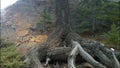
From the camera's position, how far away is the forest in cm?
634

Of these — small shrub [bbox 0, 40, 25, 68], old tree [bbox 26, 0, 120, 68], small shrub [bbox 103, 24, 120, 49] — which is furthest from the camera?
small shrub [bbox 103, 24, 120, 49]

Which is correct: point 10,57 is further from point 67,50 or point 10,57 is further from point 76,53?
point 76,53

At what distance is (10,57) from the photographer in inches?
248

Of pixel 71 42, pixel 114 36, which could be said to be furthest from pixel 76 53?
pixel 114 36

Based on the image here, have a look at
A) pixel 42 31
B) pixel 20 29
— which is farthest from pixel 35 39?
pixel 20 29

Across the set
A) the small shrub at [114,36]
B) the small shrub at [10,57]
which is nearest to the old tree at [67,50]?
the small shrub at [10,57]

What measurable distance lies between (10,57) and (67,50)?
65.1 inches

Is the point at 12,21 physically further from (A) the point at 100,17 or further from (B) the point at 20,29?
(A) the point at 100,17

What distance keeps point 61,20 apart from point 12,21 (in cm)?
366

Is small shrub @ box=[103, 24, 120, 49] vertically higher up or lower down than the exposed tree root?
higher up

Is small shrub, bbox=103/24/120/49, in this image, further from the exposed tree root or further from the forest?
the exposed tree root

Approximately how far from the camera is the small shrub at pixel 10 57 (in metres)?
5.84

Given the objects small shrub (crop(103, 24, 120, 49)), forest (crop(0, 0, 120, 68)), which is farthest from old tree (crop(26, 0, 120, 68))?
small shrub (crop(103, 24, 120, 49))

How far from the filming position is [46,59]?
21.9 feet
